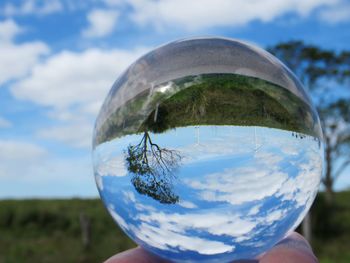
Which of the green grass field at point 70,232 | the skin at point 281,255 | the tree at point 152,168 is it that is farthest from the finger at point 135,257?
the green grass field at point 70,232

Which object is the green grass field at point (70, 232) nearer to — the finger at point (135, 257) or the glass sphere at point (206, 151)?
the finger at point (135, 257)

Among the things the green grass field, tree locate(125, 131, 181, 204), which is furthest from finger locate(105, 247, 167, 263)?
the green grass field

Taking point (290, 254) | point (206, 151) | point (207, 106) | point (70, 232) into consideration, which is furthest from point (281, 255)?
point (70, 232)

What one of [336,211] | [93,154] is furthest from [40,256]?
[93,154]

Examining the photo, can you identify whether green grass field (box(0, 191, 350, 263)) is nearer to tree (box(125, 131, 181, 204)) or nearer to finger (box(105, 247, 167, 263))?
finger (box(105, 247, 167, 263))

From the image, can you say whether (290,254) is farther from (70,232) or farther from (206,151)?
(70,232)

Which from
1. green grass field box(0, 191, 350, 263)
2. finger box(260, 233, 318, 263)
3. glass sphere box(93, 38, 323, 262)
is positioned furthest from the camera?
green grass field box(0, 191, 350, 263)
